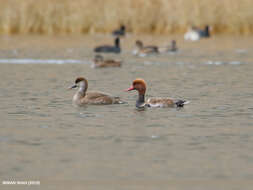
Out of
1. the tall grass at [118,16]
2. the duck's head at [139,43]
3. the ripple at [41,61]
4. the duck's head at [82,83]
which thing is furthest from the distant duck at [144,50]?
the duck's head at [82,83]

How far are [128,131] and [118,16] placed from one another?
2630 centimetres

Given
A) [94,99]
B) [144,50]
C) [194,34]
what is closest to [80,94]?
[94,99]

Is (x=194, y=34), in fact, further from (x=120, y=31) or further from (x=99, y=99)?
(x=99, y=99)

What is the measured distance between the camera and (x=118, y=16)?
3675 centimetres

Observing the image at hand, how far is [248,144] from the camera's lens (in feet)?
32.2

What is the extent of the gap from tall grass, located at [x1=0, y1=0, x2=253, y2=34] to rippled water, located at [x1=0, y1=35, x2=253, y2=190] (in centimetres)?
1425

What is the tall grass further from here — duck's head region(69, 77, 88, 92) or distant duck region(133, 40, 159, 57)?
duck's head region(69, 77, 88, 92)

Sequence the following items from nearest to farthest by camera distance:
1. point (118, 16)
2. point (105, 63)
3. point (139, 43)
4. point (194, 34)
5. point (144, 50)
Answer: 1. point (105, 63)
2. point (144, 50)
3. point (139, 43)
4. point (194, 34)
5. point (118, 16)

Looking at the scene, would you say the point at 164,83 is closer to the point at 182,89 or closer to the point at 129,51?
the point at 182,89

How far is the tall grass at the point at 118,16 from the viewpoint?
35.9 meters

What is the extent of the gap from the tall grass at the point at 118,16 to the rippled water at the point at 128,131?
14247 mm

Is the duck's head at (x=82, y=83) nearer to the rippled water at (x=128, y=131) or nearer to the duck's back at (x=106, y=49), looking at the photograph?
the rippled water at (x=128, y=131)

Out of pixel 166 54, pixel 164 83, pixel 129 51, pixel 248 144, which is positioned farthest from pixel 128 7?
pixel 248 144

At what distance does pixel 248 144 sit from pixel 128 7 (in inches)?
1075
